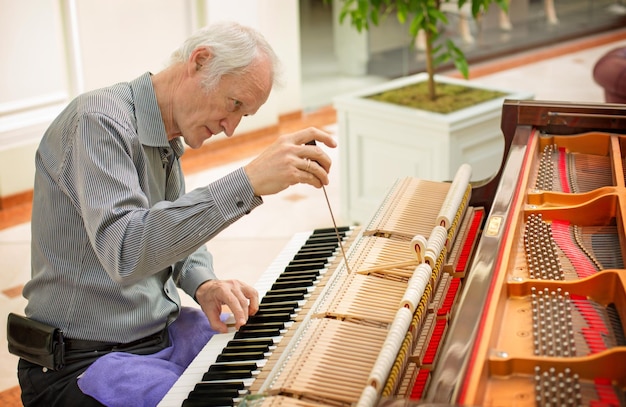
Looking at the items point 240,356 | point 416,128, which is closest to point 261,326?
point 240,356

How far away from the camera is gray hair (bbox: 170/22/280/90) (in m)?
2.29

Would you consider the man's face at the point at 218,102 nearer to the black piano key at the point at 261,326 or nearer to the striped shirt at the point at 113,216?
the striped shirt at the point at 113,216

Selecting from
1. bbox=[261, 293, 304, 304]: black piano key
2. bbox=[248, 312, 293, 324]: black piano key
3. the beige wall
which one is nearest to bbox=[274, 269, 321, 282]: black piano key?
bbox=[261, 293, 304, 304]: black piano key

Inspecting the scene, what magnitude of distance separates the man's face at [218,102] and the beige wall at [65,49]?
364 cm

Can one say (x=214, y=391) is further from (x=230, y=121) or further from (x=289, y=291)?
(x=230, y=121)

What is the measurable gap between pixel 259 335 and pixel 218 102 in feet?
2.08

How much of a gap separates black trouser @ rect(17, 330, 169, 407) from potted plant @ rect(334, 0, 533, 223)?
2.76 meters

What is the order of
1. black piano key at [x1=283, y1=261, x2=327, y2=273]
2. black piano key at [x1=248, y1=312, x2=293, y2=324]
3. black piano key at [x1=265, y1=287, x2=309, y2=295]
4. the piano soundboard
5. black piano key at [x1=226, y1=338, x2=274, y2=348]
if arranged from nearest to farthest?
the piano soundboard
black piano key at [x1=226, y1=338, x2=274, y2=348]
black piano key at [x1=248, y1=312, x2=293, y2=324]
black piano key at [x1=265, y1=287, x2=309, y2=295]
black piano key at [x1=283, y1=261, x2=327, y2=273]

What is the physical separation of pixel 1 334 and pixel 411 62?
240 inches

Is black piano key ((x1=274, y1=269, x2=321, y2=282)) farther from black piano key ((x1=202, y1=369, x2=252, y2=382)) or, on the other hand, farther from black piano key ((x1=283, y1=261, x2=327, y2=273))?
black piano key ((x1=202, y1=369, x2=252, y2=382))

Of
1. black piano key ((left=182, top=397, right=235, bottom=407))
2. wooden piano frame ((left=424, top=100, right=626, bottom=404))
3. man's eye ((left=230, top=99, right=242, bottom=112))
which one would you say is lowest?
black piano key ((left=182, top=397, right=235, bottom=407))

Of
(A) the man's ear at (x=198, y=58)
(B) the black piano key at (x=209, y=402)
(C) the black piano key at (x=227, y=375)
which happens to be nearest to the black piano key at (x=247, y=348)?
(C) the black piano key at (x=227, y=375)

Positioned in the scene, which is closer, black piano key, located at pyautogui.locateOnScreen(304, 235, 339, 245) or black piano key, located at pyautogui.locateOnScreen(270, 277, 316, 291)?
black piano key, located at pyautogui.locateOnScreen(270, 277, 316, 291)

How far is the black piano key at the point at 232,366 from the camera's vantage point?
6.96 feet
